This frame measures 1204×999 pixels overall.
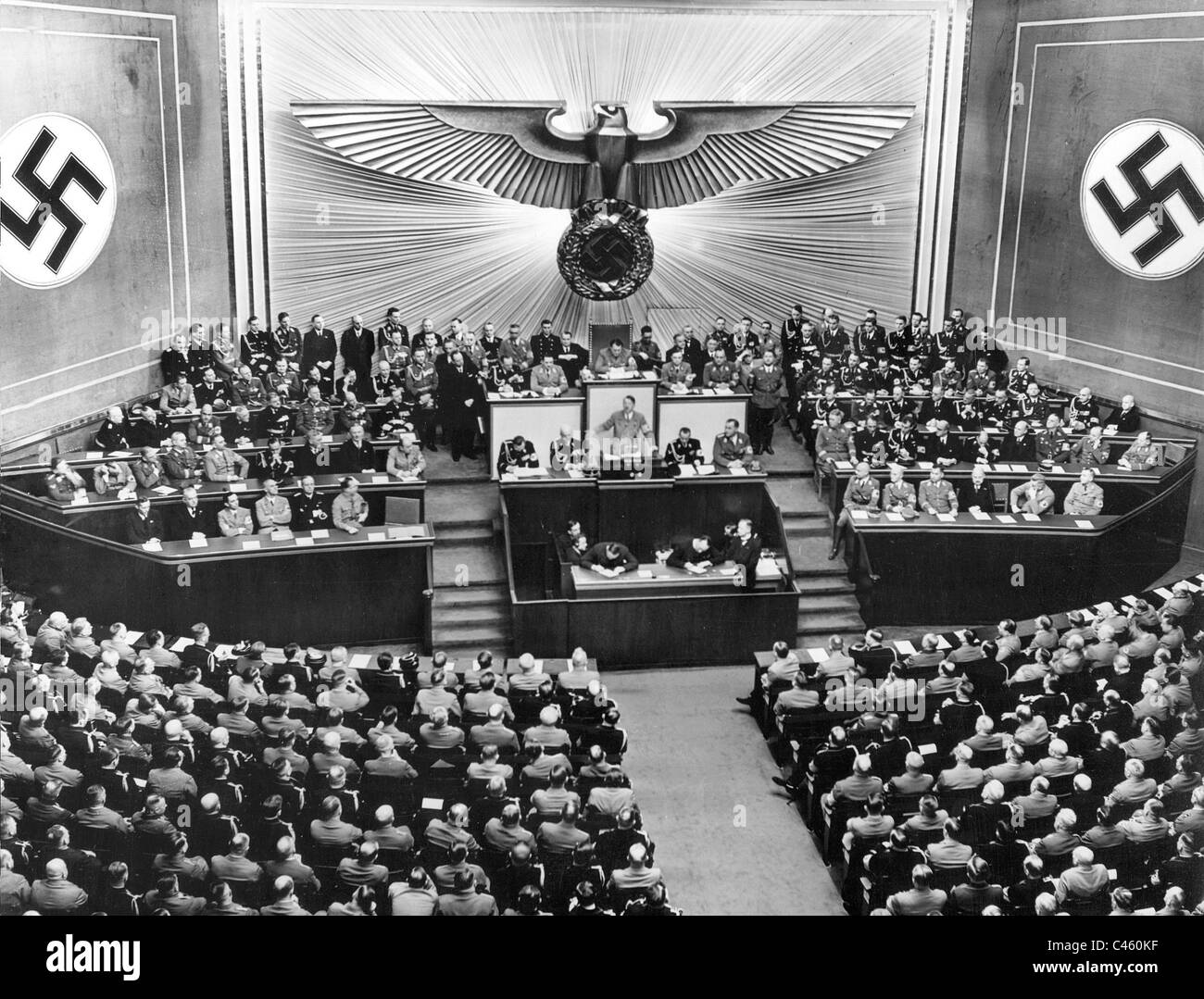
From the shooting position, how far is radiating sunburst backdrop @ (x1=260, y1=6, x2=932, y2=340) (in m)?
17.8

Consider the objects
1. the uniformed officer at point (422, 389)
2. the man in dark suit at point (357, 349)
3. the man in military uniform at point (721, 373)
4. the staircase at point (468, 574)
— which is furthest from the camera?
the man in dark suit at point (357, 349)

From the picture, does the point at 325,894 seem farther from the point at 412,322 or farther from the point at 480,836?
the point at 412,322

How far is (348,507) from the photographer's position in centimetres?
1401

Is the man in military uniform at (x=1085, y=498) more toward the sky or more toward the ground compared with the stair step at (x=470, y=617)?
more toward the sky

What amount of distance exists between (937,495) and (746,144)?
19.9 ft

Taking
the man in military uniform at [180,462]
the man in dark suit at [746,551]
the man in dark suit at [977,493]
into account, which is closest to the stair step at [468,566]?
the man in dark suit at [746,551]

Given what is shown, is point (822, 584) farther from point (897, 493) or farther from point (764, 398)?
point (764, 398)

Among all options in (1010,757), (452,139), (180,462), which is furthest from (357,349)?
(1010,757)

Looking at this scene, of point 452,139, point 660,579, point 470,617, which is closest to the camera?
point 660,579

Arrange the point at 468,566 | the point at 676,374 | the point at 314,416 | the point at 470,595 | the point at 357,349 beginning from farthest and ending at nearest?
the point at 357,349
the point at 676,374
the point at 314,416
the point at 468,566
the point at 470,595

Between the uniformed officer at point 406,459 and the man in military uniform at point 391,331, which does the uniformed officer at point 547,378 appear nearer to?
the uniformed officer at point 406,459

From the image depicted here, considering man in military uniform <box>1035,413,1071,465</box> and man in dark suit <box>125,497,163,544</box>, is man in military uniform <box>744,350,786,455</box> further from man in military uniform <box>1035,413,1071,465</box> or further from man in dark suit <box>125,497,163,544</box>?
man in dark suit <box>125,497,163,544</box>

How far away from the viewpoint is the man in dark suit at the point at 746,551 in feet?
44.9

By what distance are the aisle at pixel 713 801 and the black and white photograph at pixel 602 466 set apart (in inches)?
2.0
